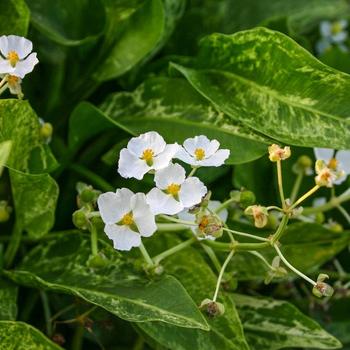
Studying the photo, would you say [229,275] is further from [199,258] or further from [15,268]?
[15,268]

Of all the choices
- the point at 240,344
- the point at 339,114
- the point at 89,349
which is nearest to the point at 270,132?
the point at 339,114

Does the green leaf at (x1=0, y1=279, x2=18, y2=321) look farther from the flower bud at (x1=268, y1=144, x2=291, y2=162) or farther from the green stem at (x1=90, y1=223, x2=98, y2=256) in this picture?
the flower bud at (x1=268, y1=144, x2=291, y2=162)

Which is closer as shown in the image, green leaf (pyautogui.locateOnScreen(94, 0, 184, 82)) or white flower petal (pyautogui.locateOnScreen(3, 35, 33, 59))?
white flower petal (pyautogui.locateOnScreen(3, 35, 33, 59))

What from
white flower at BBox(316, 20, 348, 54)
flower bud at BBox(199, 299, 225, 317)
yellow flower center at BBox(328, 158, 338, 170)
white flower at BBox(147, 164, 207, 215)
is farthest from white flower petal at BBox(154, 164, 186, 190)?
white flower at BBox(316, 20, 348, 54)

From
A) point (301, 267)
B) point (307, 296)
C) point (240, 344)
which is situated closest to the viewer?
point (240, 344)

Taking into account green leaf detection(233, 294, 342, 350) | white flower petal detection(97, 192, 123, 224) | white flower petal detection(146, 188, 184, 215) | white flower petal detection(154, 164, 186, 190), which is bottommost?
green leaf detection(233, 294, 342, 350)

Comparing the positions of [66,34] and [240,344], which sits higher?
[66,34]

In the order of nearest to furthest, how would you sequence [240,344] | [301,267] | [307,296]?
[240,344], [301,267], [307,296]

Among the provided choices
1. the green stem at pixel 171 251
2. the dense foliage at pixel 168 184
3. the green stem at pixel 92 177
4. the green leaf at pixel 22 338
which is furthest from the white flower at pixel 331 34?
the green leaf at pixel 22 338
